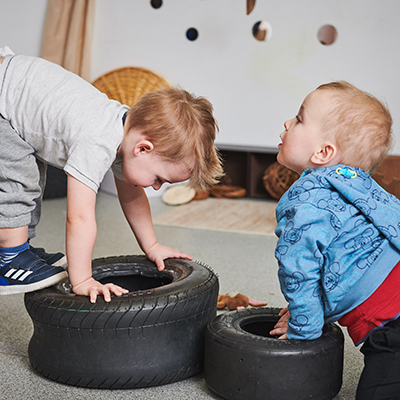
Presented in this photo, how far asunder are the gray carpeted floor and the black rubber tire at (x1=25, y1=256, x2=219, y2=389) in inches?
1.0

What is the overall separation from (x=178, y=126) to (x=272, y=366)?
0.53 m

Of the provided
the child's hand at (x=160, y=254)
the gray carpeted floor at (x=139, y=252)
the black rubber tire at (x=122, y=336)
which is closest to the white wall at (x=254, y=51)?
the gray carpeted floor at (x=139, y=252)

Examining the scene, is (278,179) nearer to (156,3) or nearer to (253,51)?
(253,51)

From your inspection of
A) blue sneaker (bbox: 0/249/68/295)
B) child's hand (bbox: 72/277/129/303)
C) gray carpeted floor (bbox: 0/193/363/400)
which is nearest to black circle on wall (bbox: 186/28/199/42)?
gray carpeted floor (bbox: 0/193/363/400)

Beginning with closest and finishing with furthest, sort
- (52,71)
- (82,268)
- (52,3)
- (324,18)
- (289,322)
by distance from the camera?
(289,322) < (82,268) < (52,71) < (324,18) < (52,3)

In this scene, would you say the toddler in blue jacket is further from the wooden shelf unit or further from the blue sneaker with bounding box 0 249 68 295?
the wooden shelf unit

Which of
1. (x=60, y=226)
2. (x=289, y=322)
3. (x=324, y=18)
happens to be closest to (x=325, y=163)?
(x=289, y=322)

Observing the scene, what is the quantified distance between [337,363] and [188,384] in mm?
313

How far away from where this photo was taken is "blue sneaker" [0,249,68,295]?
1141 mm

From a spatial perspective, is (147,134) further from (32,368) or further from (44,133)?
(32,368)

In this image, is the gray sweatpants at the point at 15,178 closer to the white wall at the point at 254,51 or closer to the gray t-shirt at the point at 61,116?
the gray t-shirt at the point at 61,116

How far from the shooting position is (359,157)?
1025mm

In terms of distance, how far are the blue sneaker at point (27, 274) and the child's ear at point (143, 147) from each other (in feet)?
1.06

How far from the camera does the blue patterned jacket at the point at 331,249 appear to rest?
3.13 ft
